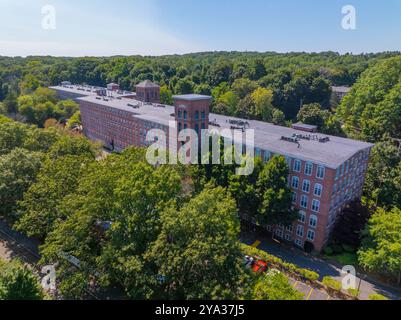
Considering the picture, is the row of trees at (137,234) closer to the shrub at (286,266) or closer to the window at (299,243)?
the shrub at (286,266)

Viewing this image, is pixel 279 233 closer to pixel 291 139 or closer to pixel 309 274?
pixel 309 274

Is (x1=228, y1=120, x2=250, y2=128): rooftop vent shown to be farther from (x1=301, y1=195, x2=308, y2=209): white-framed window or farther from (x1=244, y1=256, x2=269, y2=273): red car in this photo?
(x1=244, y1=256, x2=269, y2=273): red car

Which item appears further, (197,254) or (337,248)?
(337,248)

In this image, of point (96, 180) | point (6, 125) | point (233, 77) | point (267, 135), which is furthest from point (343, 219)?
point (233, 77)

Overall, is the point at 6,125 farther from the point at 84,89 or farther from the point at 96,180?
the point at 84,89

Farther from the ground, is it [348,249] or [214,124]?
[214,124]

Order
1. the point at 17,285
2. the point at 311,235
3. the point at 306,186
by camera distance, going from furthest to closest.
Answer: the point at 311,235
the point at 306,186
the point at 17,285

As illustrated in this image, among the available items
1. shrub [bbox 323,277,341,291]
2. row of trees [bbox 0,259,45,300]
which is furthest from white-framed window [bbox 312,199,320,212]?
row of trees [bbox 0,259,45,300]

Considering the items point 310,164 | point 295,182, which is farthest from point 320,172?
point 295,182
